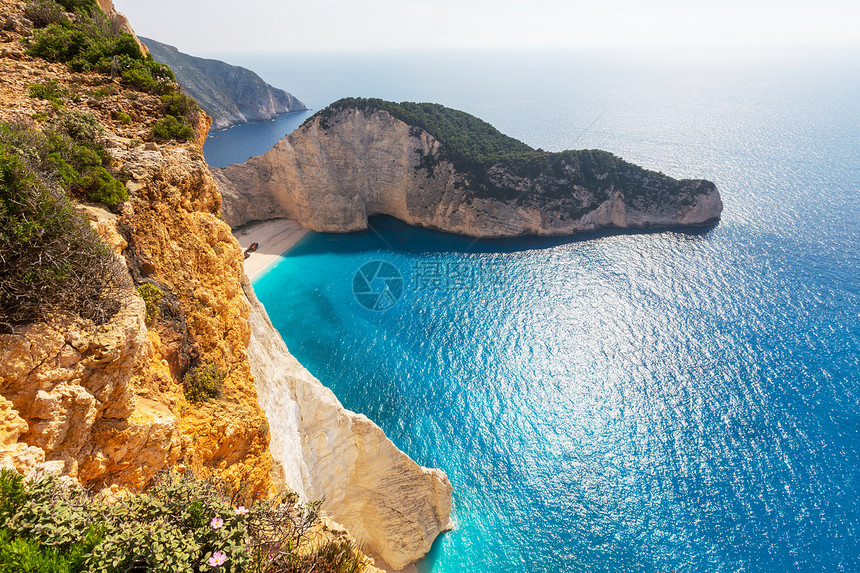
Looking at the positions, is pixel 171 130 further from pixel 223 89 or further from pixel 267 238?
pixel 223 89

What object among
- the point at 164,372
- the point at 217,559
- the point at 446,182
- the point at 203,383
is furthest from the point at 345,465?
the point at 446,182

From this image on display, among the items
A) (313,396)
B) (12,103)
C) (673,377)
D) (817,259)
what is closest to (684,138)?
(817,259)

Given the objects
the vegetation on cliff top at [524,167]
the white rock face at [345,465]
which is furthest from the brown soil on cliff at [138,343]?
the vegetation on cliff top at [524,167]

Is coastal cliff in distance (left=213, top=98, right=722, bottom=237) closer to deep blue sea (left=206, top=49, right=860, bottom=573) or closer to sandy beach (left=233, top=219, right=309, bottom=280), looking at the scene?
sandy beach (left=233, top=219, right=309, bottom=280)

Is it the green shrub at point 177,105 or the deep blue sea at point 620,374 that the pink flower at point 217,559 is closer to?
the green shrub at point 177,105

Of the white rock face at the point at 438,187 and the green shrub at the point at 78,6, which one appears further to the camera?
the white rock face at the point at 438,187

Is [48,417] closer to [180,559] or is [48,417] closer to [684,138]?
[180,559]

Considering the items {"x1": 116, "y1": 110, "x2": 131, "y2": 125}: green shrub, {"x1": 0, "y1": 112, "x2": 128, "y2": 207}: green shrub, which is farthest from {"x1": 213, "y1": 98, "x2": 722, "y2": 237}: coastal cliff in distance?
{"x1": 0, "y1": 112, "x2": 128, "y2": 207}: green shrub
